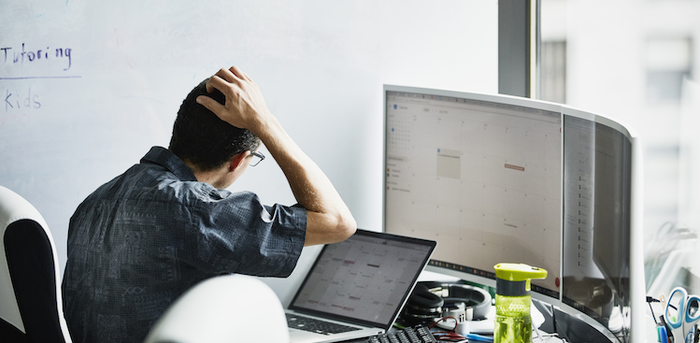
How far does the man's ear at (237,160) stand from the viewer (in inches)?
45.9

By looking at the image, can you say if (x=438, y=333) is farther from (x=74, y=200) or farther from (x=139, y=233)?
(x=74, y=200)

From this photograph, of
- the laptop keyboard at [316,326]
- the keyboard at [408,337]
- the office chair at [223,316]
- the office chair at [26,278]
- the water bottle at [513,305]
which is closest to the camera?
the office chair at [223,316]

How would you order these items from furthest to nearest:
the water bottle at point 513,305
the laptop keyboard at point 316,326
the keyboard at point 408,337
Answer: the laptop keyboard at point 316,326 < the keyboard at point 408,337 < the water bottle at point 513,305

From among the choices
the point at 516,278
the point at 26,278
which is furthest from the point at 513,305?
the point at 26,278

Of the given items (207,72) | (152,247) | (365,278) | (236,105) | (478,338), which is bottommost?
(478,338)

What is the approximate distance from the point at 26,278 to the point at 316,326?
26.7 inches

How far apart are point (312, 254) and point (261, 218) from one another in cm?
63

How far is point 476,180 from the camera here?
4.91ft

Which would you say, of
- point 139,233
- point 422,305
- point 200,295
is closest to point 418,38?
point 422,305

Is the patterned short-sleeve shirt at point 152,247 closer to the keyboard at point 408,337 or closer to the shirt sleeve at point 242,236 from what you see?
the shirt sleeve at point 242,236

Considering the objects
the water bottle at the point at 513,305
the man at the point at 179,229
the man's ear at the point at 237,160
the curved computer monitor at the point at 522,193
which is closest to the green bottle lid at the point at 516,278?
the water bottle at the point at 513,305

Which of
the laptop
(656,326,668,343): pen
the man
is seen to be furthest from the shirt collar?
(656,326,668,343): pen

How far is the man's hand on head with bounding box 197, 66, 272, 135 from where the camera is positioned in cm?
112

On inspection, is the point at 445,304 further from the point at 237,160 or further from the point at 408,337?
the point at 237,160
